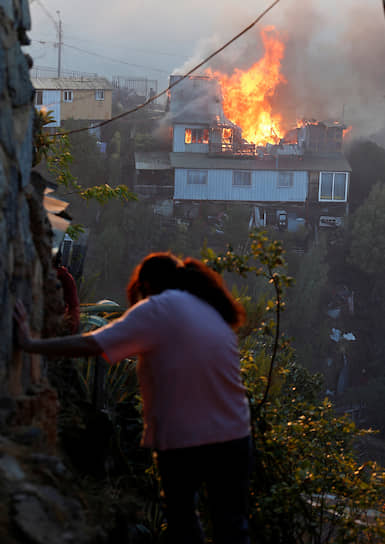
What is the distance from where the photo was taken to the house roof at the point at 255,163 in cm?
4122

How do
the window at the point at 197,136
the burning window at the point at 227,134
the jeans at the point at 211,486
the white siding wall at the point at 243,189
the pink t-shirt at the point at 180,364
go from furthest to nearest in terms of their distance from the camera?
the burning window at the point at 227,134
the window at the point at 197,136
the white siding wall at the point at 243,189
the jeans at the point at 211,486
the pink t-shirt at the point at 180,364

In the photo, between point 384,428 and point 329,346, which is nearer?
point 384,428

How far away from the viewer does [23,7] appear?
3660 mm

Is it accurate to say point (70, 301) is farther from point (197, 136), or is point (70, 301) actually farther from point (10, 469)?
point (197, 136)

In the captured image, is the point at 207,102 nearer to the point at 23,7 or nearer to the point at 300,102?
the point at 300,102

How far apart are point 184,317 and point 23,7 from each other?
2.24m

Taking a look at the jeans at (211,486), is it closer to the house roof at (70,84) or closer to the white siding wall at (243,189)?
the white siding wall at (243,189)

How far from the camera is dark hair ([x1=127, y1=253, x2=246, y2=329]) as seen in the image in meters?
2.91

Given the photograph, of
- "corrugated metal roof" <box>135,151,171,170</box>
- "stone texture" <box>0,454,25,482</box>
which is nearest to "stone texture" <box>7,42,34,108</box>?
Answer: "stone texture" <box>0,454,25,482</box>

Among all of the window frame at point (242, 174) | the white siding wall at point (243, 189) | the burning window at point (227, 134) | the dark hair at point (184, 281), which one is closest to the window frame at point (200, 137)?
the burning window at point (227, 134)

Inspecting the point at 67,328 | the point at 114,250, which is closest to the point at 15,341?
the point at 67,328

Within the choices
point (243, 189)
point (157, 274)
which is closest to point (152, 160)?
point (243, 189)

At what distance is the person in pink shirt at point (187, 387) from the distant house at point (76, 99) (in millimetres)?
41988

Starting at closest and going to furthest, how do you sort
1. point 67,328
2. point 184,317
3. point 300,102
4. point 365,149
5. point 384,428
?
1. point 184,317
2. point 67,328
3. point 384,428
4. point 365,149
5. point 300,102
